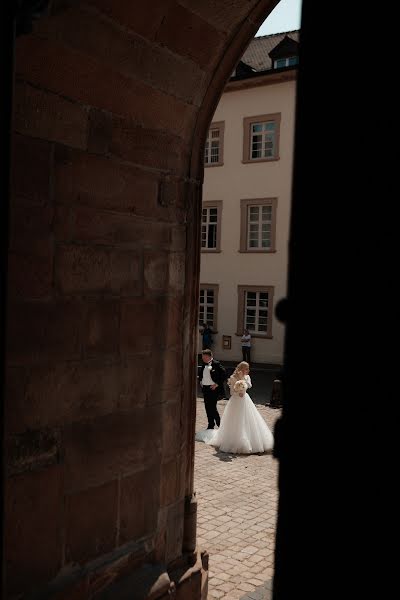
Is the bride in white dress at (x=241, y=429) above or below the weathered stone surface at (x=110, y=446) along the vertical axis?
below

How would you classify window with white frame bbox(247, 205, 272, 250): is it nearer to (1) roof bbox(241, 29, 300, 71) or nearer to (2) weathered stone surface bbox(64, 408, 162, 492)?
(1) roof bbox(241, 29, 300, 71)

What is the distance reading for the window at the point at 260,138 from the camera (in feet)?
70.0

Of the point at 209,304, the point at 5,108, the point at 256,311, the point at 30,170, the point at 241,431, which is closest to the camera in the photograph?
the point at 5,108

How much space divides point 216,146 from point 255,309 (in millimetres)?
6551

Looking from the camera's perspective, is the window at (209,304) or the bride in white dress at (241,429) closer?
the bride in white dress at (241,429)

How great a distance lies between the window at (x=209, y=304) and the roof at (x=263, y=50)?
9.58 m

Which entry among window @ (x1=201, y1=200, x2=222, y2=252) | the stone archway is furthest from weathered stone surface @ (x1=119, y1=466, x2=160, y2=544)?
window @ (x1=201, y1=200, x2=222, y2=252)

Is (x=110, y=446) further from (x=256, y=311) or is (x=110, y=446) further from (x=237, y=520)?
(x=256, y=311)

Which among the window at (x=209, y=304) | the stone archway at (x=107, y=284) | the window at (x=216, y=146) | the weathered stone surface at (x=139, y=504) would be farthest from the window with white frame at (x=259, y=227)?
the weathered stone surface at (x=139, y=504)

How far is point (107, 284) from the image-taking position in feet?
11.3

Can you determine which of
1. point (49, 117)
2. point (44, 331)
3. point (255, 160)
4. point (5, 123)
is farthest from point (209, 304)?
point (5, 123)

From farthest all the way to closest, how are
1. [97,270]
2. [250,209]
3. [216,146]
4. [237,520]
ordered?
[216,146]
[250,209]
[237,520]
[97,270]

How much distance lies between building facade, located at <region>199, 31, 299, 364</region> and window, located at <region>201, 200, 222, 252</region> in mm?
38

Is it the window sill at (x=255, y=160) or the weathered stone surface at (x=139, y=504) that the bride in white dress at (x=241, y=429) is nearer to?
the weathered stone surface at (x=139, y=504)
